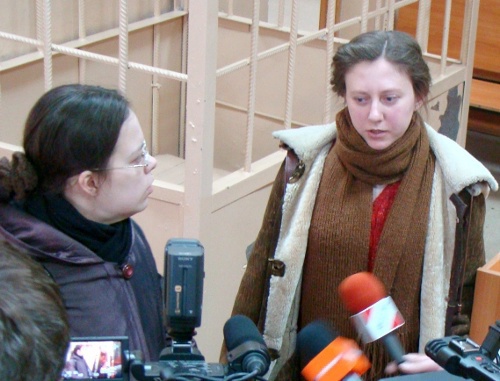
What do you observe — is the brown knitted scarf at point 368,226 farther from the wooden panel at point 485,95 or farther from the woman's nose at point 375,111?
the wooden panel at point 485,95

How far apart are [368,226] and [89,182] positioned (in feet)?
2.07

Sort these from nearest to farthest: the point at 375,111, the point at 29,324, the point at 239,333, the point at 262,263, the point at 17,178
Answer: the point at 29,324
the point at 239,333
the point at 17,178
the point at 375,111
the point at 262,263

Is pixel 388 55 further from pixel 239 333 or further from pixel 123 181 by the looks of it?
pixel 239 333

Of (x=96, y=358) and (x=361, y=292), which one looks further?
(x=361, y=292)

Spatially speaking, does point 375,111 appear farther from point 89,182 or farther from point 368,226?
point 89,182

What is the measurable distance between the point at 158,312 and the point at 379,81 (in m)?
0.67

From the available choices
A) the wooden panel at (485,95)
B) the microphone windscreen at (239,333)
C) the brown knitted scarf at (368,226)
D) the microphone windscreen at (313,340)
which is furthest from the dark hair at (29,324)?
the wooden panel at (485,95)

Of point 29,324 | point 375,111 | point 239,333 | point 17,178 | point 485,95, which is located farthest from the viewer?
point 485,95

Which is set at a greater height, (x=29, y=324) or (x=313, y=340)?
(x=29, y=324)

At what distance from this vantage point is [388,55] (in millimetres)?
1883

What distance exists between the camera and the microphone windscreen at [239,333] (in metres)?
1.09

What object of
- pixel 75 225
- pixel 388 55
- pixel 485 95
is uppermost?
pixel 388 55

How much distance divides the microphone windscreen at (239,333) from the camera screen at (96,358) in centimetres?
14

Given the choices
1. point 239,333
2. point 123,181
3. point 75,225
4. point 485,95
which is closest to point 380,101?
point 123,181
